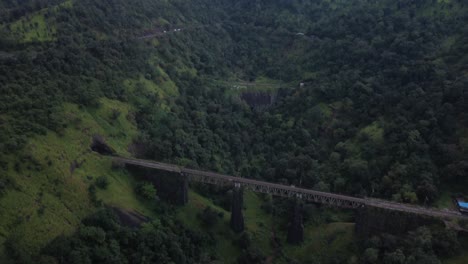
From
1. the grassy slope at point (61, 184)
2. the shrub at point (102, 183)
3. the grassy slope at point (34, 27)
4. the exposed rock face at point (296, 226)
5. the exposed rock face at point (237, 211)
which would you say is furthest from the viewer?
the grassy slope at point (34, 27)

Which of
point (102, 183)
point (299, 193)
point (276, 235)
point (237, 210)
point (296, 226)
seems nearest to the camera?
point (102, 183)

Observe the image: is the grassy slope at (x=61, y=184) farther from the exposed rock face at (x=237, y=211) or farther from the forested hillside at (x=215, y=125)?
the exposed rock face at (x=237, y=211)

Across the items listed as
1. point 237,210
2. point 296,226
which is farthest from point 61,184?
point 296,226

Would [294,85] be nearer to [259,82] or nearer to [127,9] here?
[259,82]

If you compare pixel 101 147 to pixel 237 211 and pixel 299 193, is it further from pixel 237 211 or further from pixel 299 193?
pixel 299 193

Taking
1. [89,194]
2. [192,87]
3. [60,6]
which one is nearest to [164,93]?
[192,87]

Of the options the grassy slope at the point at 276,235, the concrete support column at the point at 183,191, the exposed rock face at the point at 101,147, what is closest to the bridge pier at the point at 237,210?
the grassy slope at the point at 276,235
